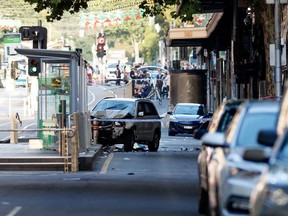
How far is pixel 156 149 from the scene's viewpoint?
125 ft

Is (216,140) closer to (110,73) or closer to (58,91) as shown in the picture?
(58,91)

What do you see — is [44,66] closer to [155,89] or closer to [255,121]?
[255,121]

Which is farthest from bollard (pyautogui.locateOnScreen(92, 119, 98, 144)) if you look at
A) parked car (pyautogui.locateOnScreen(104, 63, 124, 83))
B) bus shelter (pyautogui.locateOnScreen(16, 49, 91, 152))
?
parked car (pyautogui.locateOnScreen(104, 63, 124, 83))

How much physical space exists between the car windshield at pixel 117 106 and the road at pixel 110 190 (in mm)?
5472

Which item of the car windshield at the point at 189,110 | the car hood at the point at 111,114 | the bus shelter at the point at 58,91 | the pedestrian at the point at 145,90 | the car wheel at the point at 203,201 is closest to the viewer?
the car wheel at the point at 203,201

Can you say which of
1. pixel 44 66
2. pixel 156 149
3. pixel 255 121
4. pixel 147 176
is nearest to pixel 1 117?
pixel 156 149

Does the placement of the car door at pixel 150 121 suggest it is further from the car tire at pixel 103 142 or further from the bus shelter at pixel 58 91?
the bus shelter at pixel 58 91

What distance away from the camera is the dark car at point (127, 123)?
35.7 meters

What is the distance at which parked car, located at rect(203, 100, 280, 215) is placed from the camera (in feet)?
39.4

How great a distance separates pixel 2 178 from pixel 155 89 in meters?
53.6

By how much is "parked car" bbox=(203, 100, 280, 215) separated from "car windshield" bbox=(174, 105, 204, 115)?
34628 mm

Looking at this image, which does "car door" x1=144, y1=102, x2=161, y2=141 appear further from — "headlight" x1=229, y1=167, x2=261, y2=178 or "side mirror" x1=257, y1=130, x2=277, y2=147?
"side mirror" x1=257, y1=130, x2=277, y2=147

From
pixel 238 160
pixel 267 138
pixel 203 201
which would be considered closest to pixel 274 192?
pixel 267 138

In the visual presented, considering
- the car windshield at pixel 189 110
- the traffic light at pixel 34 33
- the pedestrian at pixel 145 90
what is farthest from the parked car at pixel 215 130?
the pedestrian at pixel 145 90
